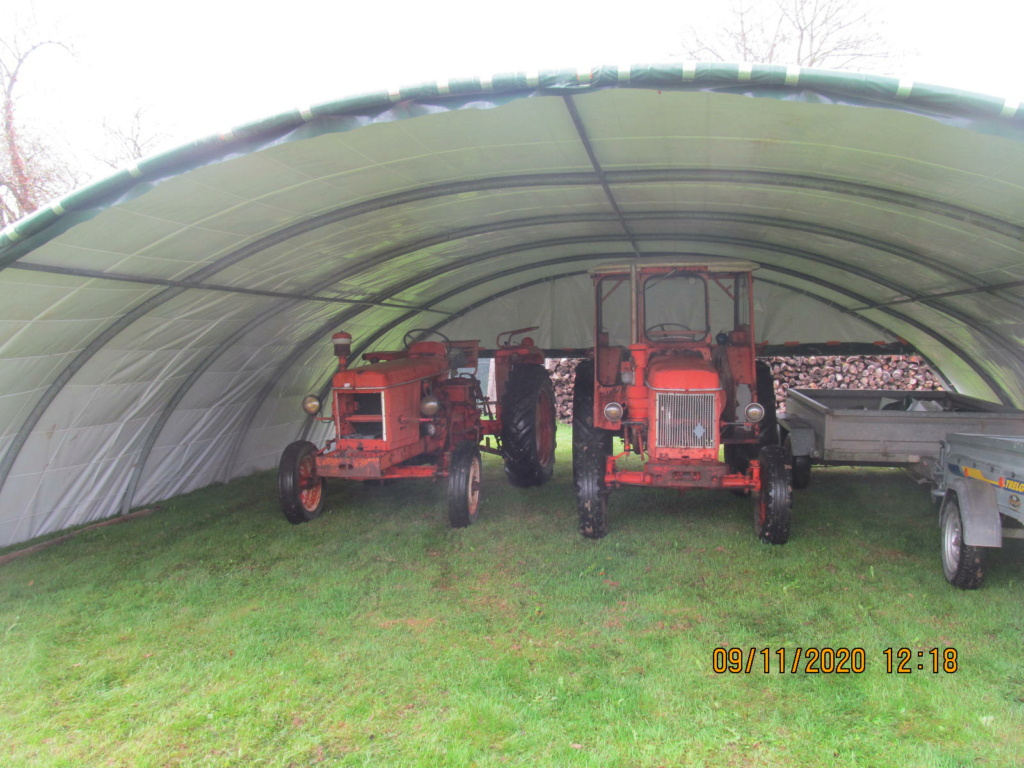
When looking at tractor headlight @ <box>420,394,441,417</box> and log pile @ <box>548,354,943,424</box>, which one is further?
log pile @ <box>548,354,943,424</box>

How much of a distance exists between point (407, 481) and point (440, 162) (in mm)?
4508

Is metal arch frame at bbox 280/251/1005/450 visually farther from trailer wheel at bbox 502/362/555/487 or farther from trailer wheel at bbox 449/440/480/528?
trailer wheel at bbox 449/440/480/528

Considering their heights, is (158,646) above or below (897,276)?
below

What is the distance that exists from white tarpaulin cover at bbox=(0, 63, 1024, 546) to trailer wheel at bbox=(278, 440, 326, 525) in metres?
1.33

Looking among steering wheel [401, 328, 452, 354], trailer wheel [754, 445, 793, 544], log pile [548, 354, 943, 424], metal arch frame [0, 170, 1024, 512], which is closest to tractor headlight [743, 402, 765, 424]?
trailer wheel [754, 445, 793, 544]

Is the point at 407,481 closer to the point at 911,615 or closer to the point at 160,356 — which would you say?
the point at 160,356

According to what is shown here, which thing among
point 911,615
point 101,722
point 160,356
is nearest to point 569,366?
point 160,356

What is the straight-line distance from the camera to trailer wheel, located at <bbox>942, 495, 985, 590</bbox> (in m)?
4.24

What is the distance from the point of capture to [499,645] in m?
3.79

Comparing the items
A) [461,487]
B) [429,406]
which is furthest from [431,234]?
[461,487]

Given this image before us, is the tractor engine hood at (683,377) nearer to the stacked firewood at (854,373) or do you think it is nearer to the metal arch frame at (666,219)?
the metal arch frame at (666,219)

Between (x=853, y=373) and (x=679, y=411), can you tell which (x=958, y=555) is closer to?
(x=679, y=411)

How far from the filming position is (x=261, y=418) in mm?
8359

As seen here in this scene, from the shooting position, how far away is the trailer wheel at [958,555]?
4239 mm
